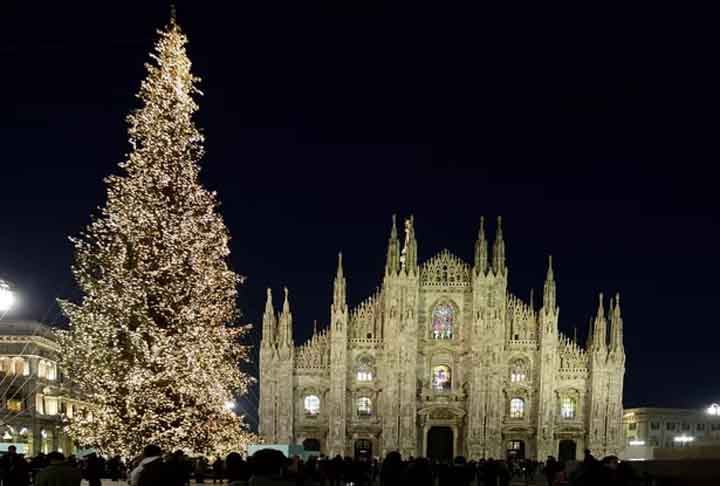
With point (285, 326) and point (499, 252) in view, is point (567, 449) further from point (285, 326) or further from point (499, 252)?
point (285, 326)

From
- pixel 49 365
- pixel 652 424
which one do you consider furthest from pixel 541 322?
pixel 49 365

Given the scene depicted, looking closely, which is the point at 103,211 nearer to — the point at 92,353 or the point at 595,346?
the point at 92,353

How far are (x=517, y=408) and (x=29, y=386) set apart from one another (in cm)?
3105

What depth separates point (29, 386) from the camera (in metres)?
54.4

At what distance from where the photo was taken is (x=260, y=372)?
55906 mm

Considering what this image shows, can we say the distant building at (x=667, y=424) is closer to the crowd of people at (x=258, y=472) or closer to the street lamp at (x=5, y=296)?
the crowd of people at (x=258, y=472)

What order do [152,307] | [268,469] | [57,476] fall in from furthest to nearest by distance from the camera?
[152,307] → [57,476] → [268,469]

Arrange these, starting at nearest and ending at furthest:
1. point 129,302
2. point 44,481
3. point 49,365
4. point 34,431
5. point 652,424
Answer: point 44,481 → point 129,302 → point 34,431 → point 49,365 → point 652,424

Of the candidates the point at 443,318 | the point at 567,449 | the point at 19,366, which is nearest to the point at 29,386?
the point at 19,366

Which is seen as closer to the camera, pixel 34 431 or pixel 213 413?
pixel 213 413

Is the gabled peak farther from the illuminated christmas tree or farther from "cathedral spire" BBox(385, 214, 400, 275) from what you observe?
the illuminated christmas tree

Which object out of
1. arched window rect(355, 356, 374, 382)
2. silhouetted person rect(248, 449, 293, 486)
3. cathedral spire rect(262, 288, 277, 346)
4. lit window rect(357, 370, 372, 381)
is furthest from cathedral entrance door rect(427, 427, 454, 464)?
silhouetted person rect(248, 449, 293, 486)

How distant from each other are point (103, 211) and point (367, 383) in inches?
1416

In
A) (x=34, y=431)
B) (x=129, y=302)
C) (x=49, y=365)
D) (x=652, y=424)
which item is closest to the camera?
(x=129, y=302)
